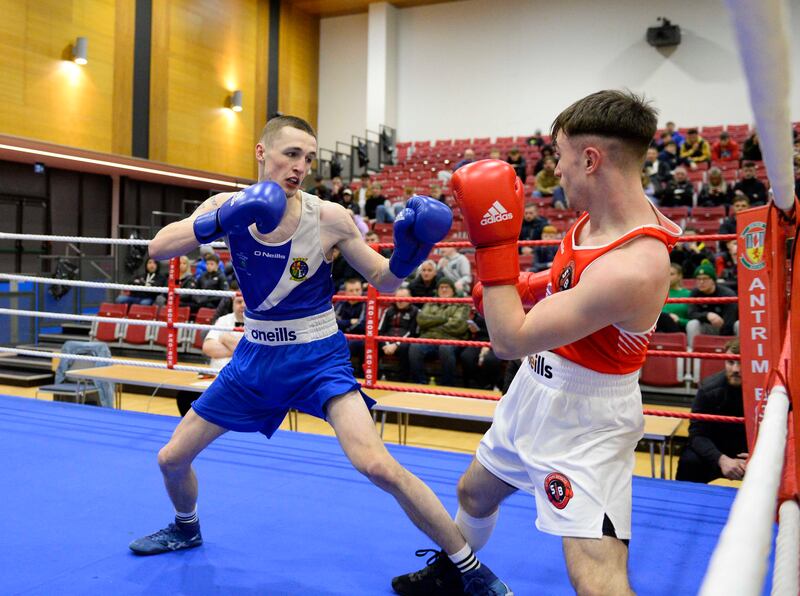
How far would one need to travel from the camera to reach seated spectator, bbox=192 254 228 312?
7.88 meters

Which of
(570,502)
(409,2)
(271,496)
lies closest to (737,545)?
(570,502)

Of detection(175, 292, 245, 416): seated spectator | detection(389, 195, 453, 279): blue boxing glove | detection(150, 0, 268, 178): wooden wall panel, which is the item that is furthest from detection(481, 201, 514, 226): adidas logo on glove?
detection(150, 0, 268, 178): wooden wall panel

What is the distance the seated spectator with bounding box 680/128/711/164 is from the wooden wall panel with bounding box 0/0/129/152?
9.85 metres

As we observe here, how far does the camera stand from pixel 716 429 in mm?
3281

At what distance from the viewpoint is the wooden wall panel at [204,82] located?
13.6 meters

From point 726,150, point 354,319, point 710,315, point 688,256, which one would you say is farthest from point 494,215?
point 726,150

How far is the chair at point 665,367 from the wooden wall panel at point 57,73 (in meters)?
10.3

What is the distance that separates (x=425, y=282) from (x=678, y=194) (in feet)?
13.7

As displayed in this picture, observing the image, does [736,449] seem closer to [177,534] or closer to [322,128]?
[177,534]

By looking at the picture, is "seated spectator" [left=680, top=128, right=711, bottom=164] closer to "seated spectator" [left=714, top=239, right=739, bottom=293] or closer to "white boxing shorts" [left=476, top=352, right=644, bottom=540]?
"seated spectator" [left=714, top=239, right=739, bottom=293]

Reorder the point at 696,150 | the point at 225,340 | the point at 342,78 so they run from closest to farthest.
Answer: the point at 225,340, the point at 696,150, the point at 342,78

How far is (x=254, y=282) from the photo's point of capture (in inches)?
85.4

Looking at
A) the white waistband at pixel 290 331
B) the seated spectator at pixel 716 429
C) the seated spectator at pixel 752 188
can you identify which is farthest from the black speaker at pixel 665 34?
the white waistband at pixel 290 331

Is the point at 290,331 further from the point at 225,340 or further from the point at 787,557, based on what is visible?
the point at 225,340
